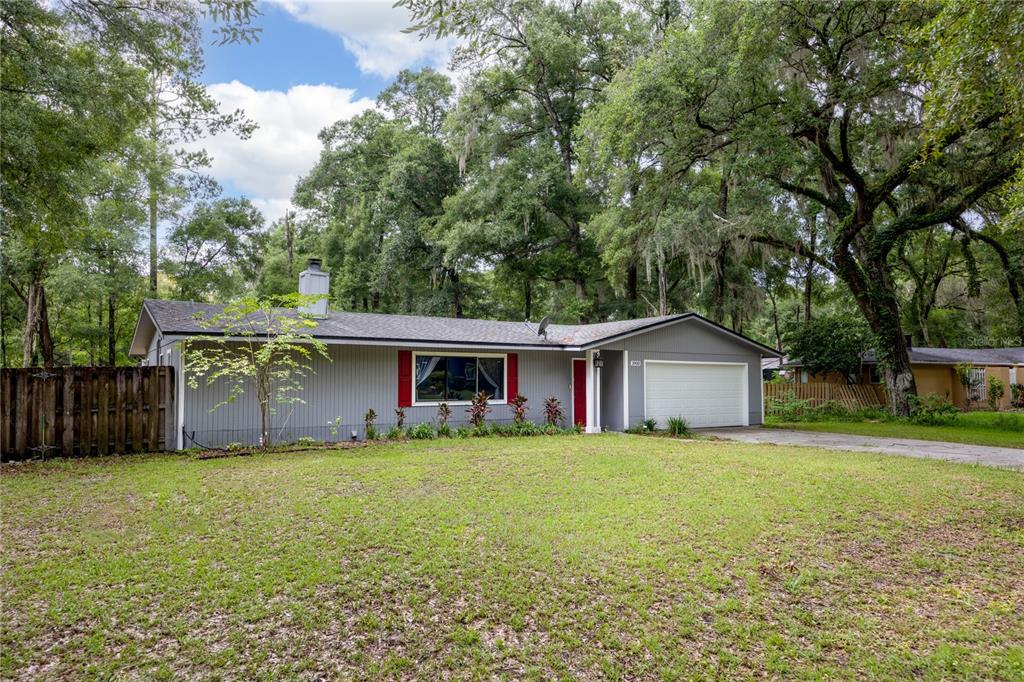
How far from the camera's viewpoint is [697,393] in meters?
14.4

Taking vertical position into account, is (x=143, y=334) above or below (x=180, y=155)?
below

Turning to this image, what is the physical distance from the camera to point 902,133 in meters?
14.0

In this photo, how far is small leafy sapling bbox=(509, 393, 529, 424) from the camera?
12.4 metres

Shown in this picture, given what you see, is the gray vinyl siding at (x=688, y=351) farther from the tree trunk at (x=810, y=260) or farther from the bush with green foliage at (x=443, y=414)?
the tree trunk at (x=810, y=260)

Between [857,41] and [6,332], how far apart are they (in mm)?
30404

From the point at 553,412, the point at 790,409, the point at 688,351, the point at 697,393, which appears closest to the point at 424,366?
the point at 553,412

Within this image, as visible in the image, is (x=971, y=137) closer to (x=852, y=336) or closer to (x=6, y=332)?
(x=852, y=336)

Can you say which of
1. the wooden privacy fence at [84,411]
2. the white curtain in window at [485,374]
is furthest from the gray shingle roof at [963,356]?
the wooden privacy fence at [84,411]

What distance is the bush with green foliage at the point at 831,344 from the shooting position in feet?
62.4

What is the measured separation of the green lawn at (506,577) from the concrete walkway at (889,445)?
272 cm

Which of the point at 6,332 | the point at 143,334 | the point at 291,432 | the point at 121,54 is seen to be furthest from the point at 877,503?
the point at 6,332

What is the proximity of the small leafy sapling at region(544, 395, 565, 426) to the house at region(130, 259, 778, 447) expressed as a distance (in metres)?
0.16

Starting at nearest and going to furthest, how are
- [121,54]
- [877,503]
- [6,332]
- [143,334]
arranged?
1. [877,503]
2. [121,54]
3. [143,334]
4. [6,332]

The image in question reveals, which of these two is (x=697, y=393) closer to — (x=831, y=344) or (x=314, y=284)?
(x=831, y=344)
